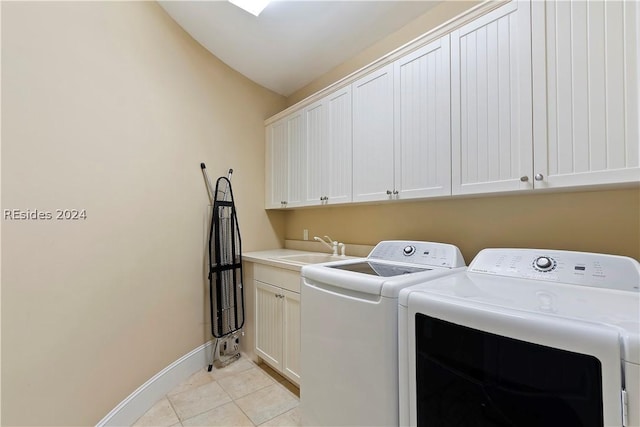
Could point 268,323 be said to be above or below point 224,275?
below

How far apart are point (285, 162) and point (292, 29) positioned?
109cm

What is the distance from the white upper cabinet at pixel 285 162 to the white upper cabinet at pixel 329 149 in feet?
0.35

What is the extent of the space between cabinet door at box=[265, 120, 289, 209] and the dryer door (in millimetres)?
1980

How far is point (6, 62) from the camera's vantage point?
3.97 ft

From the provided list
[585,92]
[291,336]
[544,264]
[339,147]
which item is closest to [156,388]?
[291,336]

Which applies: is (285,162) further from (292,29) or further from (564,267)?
(564,267)

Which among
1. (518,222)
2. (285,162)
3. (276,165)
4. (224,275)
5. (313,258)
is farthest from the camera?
(276,165)

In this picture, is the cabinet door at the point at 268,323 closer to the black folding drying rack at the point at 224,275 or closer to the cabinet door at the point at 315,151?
the black folding drying rack at the point at 224,275

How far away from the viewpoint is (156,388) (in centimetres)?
196

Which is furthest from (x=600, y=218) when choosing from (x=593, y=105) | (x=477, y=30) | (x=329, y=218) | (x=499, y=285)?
(x=329, y=218)

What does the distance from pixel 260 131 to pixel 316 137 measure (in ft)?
2.72

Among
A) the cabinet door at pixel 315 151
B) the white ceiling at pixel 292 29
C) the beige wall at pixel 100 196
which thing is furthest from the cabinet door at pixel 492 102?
the beige wall at pixel 100 196

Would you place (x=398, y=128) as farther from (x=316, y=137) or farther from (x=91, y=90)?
(x=91, y=90)

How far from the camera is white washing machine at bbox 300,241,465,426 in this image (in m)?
1.17
